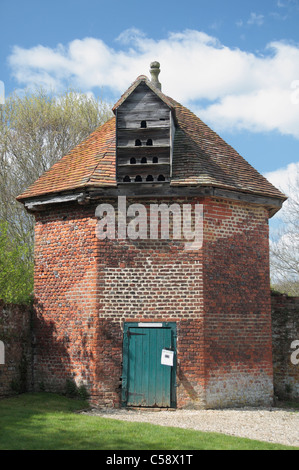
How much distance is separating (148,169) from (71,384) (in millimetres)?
5687

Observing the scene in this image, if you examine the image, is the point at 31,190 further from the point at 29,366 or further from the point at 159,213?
the point at 29,366

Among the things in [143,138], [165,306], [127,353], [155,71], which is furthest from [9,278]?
[155,71]

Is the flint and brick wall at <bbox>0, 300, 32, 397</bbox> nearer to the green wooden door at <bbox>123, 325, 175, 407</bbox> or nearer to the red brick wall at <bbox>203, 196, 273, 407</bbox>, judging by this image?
the green wooden door at <bbox>123, 325, 175, 407</bbox>

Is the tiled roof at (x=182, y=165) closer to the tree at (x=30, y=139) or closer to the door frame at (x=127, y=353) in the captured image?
the door frame at (x=127, y=353)

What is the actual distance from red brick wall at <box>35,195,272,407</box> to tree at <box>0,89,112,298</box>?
488 inches

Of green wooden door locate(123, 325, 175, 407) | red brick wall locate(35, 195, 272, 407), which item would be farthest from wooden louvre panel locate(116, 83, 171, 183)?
green wooden door locate(123, 325, 175, 407)

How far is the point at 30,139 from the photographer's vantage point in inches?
1024

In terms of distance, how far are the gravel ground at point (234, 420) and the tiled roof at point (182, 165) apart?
17.7 ft

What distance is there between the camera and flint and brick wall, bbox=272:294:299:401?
13727mm

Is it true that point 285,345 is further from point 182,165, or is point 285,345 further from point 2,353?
point 2,353

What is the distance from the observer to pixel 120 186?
12.4 m

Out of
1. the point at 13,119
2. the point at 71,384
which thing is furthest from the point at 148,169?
the point at 13,119

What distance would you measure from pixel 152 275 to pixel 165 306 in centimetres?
82

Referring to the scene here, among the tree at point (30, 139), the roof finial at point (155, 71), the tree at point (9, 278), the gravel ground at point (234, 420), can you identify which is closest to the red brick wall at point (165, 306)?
the gravel ground at point (234, 420)
